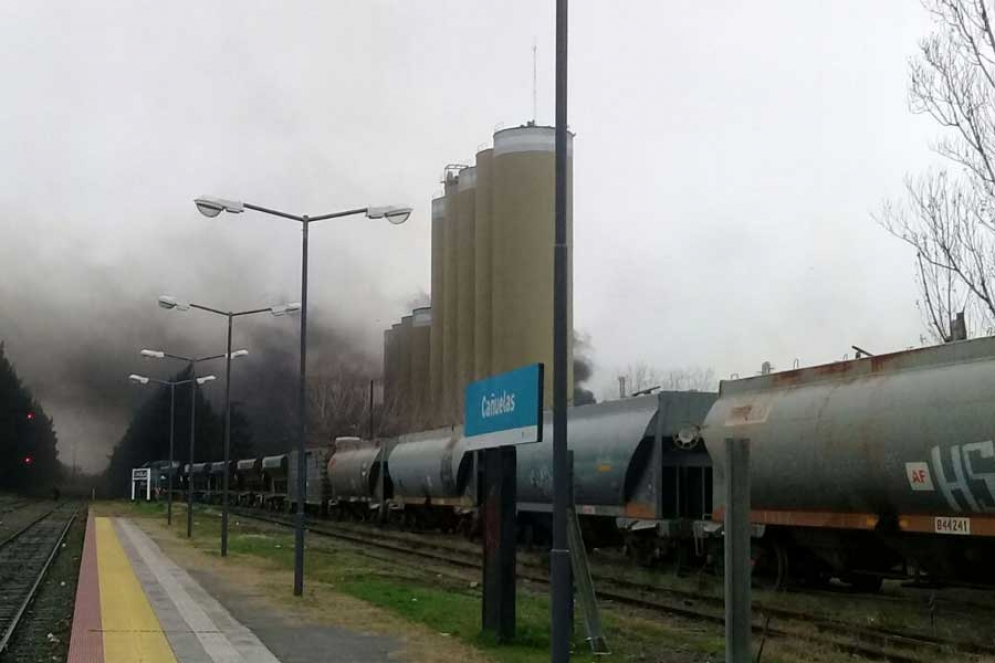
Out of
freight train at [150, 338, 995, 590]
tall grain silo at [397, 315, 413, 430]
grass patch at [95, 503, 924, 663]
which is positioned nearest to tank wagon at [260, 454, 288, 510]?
tall grain silo at [397, 315, 413, 430]

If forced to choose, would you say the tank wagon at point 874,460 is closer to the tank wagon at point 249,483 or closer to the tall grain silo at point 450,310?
the tank wagon at point 249,483

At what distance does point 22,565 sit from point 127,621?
13.8 m

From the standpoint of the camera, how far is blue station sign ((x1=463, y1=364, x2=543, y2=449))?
36.9 ft

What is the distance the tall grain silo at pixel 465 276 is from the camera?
68438 millimetres

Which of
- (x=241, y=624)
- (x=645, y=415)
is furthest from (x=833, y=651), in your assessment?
(x=645, y=415)

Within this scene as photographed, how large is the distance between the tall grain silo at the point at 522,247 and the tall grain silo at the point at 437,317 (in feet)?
32.8

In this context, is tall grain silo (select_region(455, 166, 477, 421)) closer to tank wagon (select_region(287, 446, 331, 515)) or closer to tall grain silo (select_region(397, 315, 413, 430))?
tall grain silo (select_region(397, 315, 413, 430))

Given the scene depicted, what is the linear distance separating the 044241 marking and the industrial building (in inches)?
1650

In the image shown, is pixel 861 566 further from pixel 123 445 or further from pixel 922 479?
pixel 123 445

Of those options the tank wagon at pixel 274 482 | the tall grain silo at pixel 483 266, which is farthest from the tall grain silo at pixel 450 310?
the tank wagon at pixel 274 482

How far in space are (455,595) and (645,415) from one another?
→ 5161 millimetres

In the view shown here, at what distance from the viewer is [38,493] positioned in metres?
126

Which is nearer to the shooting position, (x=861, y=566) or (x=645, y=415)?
(x=861, y=566)

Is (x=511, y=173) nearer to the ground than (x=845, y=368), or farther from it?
farther from it
